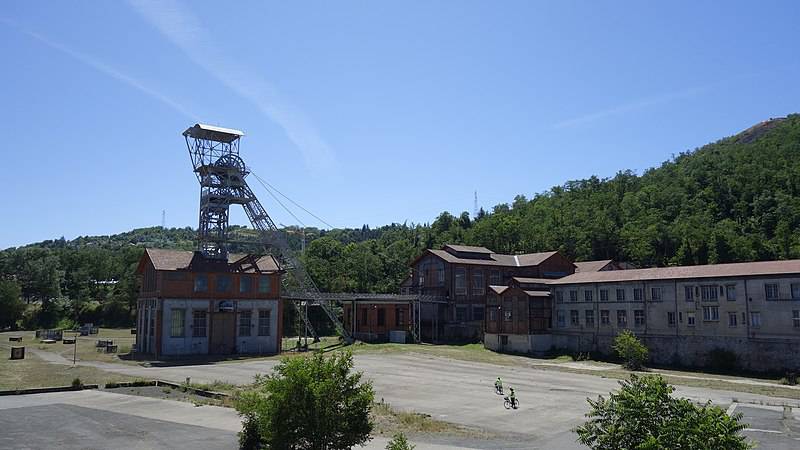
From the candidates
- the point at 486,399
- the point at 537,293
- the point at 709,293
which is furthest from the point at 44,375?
the point at 709,293

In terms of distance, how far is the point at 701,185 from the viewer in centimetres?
12106

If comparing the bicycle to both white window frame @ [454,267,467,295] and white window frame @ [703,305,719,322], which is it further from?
white window frame @ [454,267,467,295]

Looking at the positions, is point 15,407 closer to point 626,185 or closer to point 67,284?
point 67,284

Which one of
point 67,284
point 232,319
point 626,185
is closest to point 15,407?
point 232,319

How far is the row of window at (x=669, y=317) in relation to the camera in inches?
1946

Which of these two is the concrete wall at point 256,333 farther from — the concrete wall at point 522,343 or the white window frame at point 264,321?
the concrete wall at point 522,343

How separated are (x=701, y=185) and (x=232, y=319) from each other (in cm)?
9957

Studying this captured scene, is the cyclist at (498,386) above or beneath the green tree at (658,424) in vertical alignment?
beneath

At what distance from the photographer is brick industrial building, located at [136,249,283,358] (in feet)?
189

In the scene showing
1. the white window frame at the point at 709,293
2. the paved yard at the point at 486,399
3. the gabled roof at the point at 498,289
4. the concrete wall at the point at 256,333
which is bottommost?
the paved yard at the point at 486,399

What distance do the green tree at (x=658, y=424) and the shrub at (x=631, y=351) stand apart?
4590 cm

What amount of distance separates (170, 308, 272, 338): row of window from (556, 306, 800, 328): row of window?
31.7m

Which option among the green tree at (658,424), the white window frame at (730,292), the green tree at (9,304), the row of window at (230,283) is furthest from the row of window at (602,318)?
the green tree at (9,304)

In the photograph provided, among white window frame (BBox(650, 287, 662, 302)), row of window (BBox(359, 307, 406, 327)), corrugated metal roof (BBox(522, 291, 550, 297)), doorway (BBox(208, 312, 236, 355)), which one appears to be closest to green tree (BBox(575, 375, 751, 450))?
white window frame (BBox(650, 287, 662, 302))
